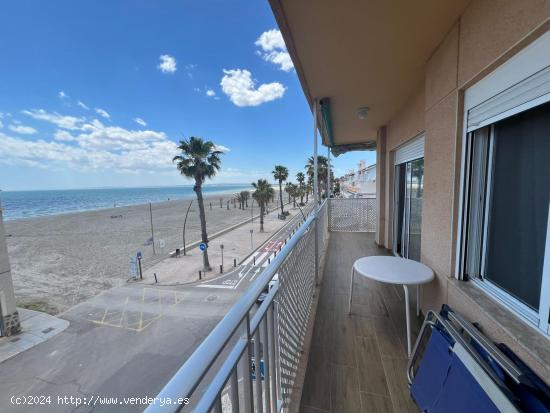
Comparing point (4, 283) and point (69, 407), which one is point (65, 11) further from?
point (69, 407)

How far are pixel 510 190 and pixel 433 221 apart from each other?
0.74 meters

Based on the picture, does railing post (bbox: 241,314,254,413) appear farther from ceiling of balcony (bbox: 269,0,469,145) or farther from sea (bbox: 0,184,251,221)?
sea (bbox: 0,184,251,221)

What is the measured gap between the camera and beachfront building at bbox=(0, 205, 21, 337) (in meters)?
7.14

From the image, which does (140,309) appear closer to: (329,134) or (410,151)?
(329,134)

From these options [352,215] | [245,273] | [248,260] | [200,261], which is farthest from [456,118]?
[200,261]

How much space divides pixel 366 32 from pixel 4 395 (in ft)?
30.7

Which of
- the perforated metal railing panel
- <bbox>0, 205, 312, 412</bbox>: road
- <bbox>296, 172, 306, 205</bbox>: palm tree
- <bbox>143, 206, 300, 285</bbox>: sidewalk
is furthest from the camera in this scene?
<bbox>296, 172, 306, 205</bbox>: palm tree

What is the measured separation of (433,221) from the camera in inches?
77.8

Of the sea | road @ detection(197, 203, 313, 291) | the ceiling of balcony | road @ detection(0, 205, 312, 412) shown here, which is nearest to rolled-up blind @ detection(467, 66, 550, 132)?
the ceiling of balcony

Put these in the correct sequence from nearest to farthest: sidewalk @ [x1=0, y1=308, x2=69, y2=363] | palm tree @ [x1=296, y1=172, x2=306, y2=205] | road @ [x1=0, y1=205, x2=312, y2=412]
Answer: road @ [x1=0, y1=205, x2=312, y2=412] → sidewalk @ [x1=0, y1=308, x2=69, y2=363] → palm tree @ [x1=296, y1=172, x2=306, y2=205]

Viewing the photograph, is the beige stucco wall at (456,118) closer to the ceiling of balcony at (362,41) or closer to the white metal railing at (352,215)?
the ceiling of balcony at (362,41)

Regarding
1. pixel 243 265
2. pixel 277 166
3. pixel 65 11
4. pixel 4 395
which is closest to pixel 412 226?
pixel 4 395

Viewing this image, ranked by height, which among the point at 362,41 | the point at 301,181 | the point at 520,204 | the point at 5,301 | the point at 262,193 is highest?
the point at 362,41

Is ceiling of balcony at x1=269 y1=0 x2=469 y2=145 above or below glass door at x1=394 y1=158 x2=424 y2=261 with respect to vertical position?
above
